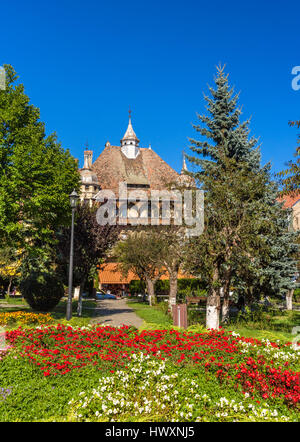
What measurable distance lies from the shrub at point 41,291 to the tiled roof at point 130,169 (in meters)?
40.3

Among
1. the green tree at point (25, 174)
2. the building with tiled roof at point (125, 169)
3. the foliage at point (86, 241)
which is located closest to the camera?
the green tree at point (25, 174)

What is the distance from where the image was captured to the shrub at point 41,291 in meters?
21.5

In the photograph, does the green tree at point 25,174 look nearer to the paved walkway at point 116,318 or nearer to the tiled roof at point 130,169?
the paved walkway at point 116,318

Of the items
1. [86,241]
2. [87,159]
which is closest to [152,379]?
[86,241]

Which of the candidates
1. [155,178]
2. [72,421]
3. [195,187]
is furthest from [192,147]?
[155,178]

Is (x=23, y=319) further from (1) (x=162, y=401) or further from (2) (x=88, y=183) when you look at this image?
(2) (x=88, y=183)

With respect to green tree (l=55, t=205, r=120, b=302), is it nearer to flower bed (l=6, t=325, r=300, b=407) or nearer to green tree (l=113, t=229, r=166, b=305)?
green tree (l=113, t=229, r=166, b=305)

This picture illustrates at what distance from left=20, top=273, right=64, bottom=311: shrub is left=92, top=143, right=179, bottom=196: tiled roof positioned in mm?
40288

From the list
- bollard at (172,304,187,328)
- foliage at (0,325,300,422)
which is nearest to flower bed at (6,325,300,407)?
foliage at (0,325,300,422)

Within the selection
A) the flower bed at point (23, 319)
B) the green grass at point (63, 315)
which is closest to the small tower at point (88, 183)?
the green grass at point (63, 315)

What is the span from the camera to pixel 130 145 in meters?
69.8

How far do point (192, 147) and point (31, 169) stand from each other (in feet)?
31.8

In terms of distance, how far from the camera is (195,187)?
669 inches

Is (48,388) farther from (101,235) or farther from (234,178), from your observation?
(101,235)
